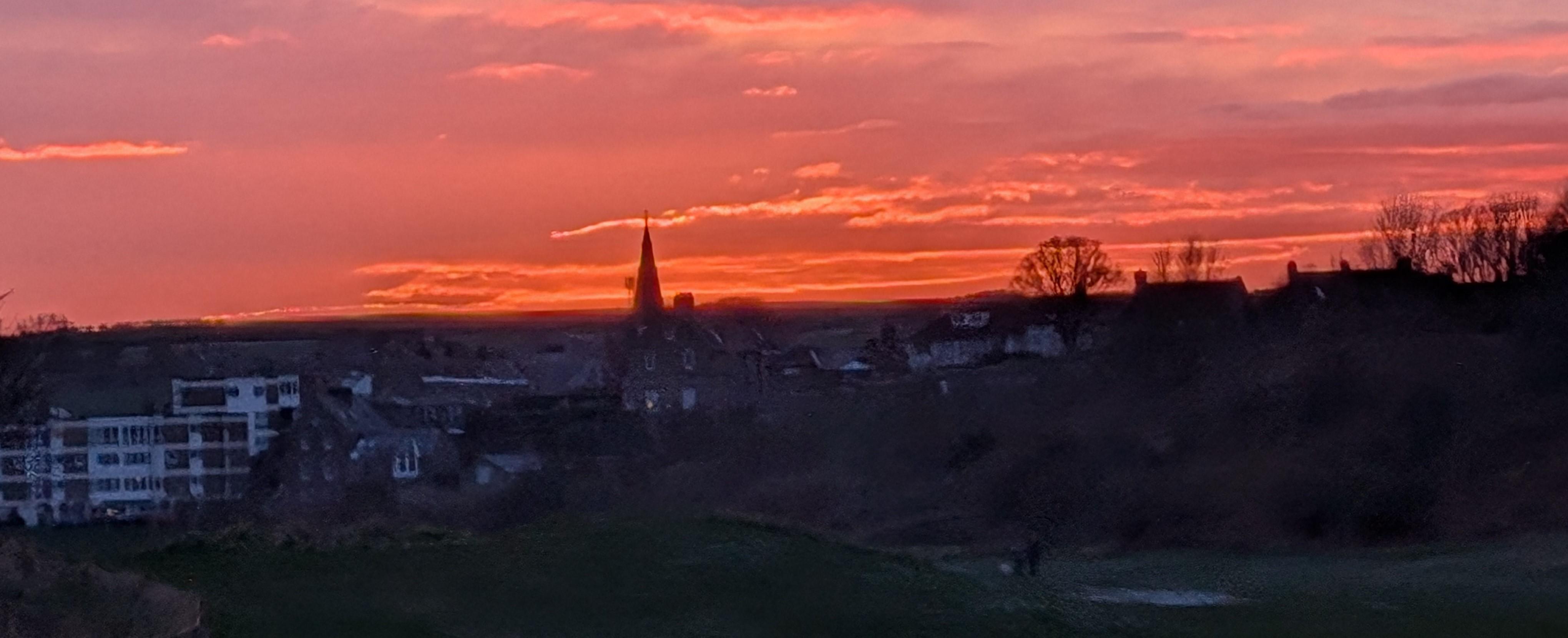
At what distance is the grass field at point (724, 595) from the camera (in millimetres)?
26719

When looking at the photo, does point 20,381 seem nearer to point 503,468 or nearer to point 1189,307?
point 503,468

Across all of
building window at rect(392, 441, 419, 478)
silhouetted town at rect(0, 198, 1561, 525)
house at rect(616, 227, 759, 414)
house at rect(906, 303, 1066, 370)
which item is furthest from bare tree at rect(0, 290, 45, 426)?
house at rect(906, 303, 1066, 370)

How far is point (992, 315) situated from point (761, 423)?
15513 mm

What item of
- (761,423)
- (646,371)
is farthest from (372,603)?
(646,371)

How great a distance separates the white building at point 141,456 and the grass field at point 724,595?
4115 cm

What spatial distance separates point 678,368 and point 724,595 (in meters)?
55.3

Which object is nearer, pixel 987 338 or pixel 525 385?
pixel 987 338

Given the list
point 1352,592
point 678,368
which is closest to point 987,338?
point 678,368

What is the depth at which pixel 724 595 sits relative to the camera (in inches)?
1113

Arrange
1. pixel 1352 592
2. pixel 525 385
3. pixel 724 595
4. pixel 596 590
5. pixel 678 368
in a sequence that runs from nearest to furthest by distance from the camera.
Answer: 1. pixel 596 590
2. pixel 724 595
3. pixel 1352 592
4. pixel 678 368
5. pixel 525 385

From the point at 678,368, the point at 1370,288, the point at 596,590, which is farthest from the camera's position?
the point at 678,368

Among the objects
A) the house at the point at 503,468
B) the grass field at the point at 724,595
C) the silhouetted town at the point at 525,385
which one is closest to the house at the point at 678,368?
the silhouetted town at the point at 525,385

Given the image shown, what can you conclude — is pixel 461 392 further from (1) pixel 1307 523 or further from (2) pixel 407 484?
(1) pixel 1307 523

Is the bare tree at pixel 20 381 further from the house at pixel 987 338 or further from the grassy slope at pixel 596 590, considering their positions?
the grassy slope at pixel 596 590
